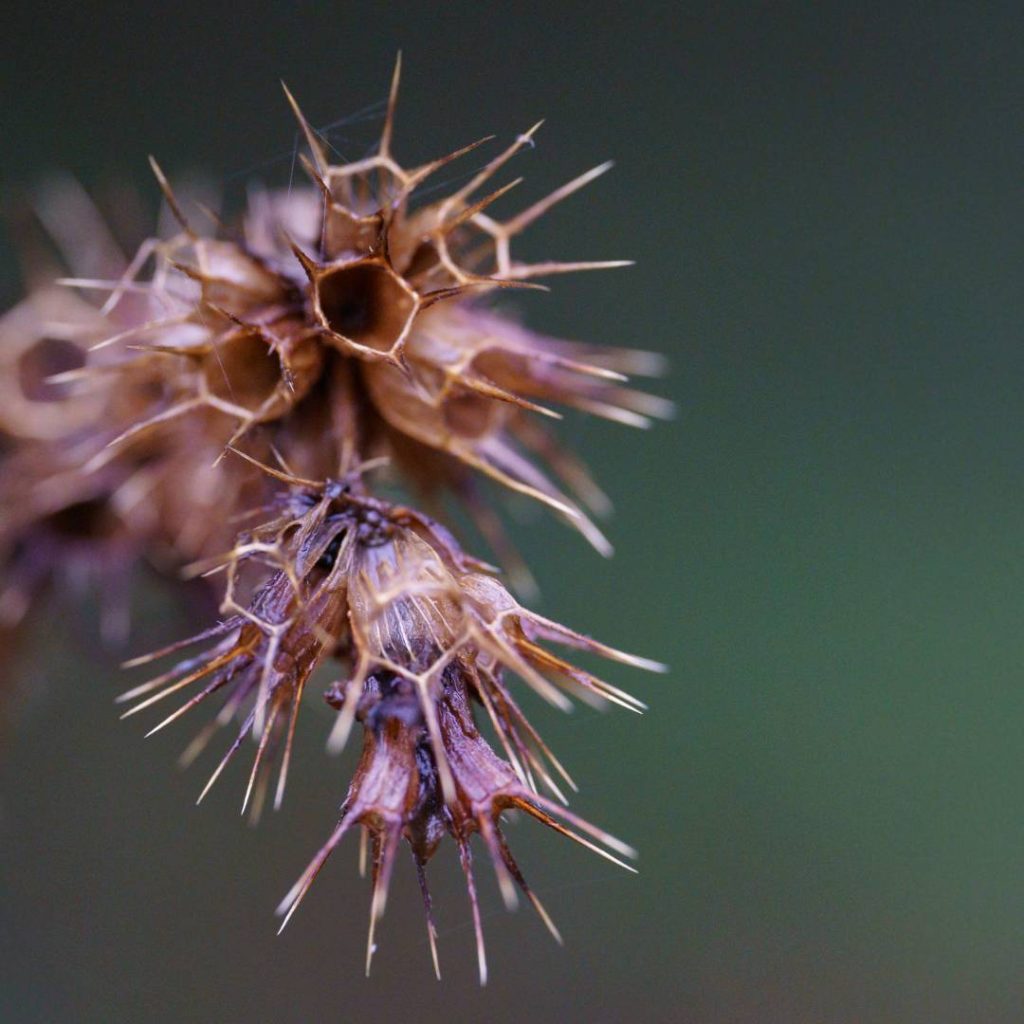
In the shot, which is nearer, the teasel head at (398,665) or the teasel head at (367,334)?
the teasel head at (398,665)

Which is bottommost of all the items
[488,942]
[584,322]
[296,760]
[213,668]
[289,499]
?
[213,668]

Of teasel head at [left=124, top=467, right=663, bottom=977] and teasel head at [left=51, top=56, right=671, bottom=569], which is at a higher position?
Answer: teasel head at [left=51, top=56, right=671, bottom=569]

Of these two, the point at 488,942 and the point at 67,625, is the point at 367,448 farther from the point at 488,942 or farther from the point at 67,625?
the point at 488,942

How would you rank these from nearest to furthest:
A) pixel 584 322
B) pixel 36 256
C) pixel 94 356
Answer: pixel 94 356, pixel 36 256, pixel 584 322

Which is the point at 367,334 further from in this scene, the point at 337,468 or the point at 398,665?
the point at 398,665

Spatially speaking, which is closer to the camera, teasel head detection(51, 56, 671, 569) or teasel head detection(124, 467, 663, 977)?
teasel head detection(124, 467, 663, 977)

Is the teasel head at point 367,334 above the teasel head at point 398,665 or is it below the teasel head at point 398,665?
above

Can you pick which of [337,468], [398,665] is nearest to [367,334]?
[337,468]

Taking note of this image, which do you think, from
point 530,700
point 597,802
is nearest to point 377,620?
point 530,700
